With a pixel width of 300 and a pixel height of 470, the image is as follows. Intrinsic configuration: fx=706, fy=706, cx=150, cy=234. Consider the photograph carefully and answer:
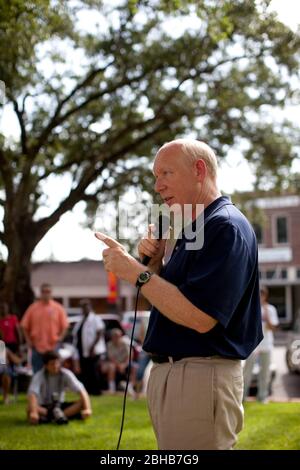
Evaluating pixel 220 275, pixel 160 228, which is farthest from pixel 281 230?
pixel 220 275

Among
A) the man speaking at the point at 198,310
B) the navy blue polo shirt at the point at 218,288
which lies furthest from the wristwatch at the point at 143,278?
the navy blue polo shirt at the point at 218,288

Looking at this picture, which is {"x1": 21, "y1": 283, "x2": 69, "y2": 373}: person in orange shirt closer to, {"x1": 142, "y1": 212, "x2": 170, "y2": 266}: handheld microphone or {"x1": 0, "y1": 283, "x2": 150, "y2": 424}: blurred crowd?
{"x1": 0, "y1": 283, "x2": 150, "y2": 424}: blurred crowd

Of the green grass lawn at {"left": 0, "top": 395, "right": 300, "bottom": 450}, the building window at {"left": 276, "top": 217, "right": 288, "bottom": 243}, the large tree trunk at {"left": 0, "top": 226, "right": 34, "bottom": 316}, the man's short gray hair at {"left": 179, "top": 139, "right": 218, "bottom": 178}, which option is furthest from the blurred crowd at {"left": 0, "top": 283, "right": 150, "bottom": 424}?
the building window at {"left": 276, "top": 217, "right": 288, "bottom": 243}

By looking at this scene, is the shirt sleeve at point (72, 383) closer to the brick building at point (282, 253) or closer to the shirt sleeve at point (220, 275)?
the shirt sleeve at point (220, 275)

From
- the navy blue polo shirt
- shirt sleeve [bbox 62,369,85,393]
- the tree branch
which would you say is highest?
the tree branch

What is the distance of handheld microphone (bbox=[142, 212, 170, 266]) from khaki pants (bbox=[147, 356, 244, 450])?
449 mm

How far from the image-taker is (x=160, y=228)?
2947 millimetres

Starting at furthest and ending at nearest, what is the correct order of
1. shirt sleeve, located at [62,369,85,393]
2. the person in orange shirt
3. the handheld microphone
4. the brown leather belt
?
1. the person in orange shirt
2. shirt sleeve, located at [62,369,85,393]
3. the handheld microphone
4. the brown leather belt

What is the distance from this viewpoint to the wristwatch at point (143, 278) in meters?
2.56

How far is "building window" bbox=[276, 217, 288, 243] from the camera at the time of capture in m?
45.1

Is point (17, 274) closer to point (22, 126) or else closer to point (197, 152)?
point (22, 126)

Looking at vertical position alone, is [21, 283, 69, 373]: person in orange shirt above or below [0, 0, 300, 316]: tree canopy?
below
